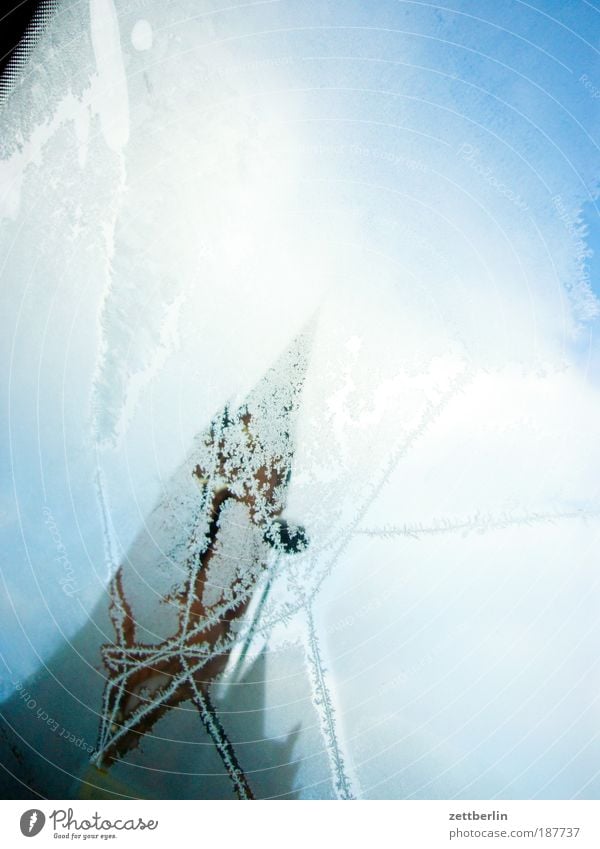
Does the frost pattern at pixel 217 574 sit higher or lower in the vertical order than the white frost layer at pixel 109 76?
lower
